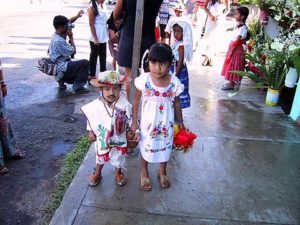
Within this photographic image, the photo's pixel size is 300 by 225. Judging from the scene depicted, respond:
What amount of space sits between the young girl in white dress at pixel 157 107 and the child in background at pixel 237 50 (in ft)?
10.6

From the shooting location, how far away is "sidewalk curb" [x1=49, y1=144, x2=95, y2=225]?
279 centimetres

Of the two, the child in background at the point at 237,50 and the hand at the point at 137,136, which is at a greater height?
the child in background at the point at 237,50

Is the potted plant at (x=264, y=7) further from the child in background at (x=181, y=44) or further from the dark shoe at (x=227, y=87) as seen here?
the child in background at (x=181, y=44)

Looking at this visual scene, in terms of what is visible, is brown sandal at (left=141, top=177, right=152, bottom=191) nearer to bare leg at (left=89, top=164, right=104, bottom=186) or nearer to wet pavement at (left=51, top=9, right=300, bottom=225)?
wet pavement at (left=51, top=9, right=300, bottom=225)

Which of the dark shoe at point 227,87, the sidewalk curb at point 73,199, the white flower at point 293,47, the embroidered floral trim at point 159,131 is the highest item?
the white flower at point 293,47

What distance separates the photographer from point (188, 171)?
3539 mm

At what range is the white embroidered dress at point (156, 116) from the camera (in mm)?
2979

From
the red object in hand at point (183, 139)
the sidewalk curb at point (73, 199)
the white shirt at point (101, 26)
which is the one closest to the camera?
the sidewalk curb at point (73, 199)

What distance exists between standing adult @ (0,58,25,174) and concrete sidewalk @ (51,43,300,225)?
2.63 feet

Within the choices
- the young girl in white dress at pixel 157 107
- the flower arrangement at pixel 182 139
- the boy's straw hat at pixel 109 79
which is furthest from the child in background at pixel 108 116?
the flower arrangement at pixel 182 139

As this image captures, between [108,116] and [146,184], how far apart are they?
739mm

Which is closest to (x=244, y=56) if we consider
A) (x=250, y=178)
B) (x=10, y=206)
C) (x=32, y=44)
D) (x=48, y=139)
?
(x=250, y=178)

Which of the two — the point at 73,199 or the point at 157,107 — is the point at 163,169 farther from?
the point at 73,199

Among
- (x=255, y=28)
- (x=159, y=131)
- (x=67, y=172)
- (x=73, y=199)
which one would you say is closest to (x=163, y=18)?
(x=255, y=28)
